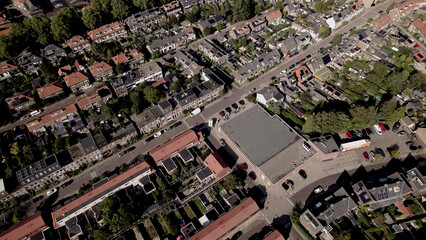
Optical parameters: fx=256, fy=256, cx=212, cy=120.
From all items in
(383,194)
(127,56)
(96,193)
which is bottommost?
(383,194)

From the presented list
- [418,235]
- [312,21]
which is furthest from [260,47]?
[418,235]

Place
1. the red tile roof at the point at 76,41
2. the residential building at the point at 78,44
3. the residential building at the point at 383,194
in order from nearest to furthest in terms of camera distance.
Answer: the residential building at the point at 383,194 < the red tile roof at the point at 76,41 < the residential building at the point at 78,44

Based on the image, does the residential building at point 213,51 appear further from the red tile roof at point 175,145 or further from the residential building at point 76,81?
the residential building at point 76,81

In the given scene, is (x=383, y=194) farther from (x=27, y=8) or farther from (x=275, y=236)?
(x=27, y=8)

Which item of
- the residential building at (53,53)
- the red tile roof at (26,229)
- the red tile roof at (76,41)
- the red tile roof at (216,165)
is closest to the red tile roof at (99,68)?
the red tile roof at (76,41)

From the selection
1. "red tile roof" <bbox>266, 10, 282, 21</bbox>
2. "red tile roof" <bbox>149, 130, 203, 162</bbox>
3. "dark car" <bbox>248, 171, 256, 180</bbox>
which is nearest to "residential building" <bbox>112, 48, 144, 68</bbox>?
"red tile roof" <bbox>149, 130, 203, 162</bbox>

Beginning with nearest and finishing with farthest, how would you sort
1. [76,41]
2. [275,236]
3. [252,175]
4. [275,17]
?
[275,236], [252,175], [76,41], [275,17]

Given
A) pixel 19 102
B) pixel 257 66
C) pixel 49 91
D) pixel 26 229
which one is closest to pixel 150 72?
pixel 49 91
